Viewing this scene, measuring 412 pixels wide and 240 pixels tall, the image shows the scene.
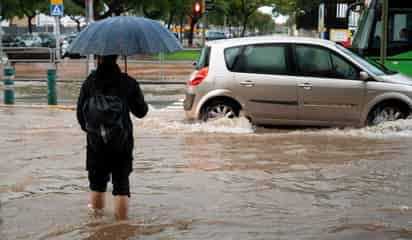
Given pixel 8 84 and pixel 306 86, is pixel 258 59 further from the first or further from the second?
pixel 8 84

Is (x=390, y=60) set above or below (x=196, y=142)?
above

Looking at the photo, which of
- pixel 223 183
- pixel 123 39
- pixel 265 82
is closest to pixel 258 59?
pixel 265 82

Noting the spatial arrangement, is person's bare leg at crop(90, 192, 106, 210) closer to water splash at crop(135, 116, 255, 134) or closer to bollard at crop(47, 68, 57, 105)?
water splash at crop(135, 116, 255, 134)

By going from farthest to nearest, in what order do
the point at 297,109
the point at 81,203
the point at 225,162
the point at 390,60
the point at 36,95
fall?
the point at 36,95
the point at 390,60
the point at 297,109
the point at 225,162
the point at 81,203

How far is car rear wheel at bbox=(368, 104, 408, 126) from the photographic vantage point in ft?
41.5

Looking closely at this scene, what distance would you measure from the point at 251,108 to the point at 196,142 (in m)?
1.42

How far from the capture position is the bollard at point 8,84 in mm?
17266

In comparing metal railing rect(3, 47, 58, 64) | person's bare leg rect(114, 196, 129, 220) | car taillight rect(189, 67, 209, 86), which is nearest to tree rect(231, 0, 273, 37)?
metal railing rect(3, 47, 58, 64)

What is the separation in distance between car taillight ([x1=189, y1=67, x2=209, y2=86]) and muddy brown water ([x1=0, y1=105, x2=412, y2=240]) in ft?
2.49

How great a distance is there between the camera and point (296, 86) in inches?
496

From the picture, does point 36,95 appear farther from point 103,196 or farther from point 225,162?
point 103,196

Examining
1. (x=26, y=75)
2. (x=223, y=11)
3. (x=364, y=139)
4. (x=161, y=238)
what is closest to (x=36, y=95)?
(x=26, y=75)

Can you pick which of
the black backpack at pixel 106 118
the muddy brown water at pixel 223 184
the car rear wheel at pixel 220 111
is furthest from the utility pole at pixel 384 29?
the black backpack at pixel 106 118

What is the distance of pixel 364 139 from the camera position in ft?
39.3
